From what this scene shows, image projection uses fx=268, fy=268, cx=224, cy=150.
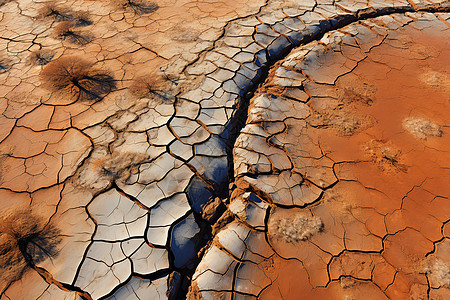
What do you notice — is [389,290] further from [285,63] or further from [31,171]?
[31,171]

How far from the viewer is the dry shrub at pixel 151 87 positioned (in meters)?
2.83

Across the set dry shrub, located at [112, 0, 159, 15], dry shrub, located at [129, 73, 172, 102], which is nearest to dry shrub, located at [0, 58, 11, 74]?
dry shrub, located at [129, 73, 172, 102]

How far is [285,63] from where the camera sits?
3.26 meters

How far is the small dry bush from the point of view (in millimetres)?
3270

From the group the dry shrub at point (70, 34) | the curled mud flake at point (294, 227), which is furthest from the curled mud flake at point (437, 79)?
the dry shrub at point (70, 34)

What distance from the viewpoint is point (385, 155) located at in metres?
2.48

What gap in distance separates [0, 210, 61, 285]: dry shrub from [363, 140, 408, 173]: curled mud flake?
2.67m

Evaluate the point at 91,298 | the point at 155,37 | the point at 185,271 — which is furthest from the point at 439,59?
the point at 91,298

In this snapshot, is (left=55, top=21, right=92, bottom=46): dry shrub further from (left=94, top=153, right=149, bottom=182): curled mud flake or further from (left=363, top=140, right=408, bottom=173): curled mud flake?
(left=363, top=140, right=408, bottom=173): curled mud flake

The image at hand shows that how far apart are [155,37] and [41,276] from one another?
2.99 metres

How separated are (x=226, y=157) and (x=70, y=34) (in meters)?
2.95

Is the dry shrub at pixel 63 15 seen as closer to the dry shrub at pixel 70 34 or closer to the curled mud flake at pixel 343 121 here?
the dry shrub at pixel 70 34

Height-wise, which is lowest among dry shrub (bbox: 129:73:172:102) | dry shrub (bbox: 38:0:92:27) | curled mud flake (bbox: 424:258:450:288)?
curled mud flake (bbox: 424:258:450:288)

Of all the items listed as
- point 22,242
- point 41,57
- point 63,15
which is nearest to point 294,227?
point 22,242
